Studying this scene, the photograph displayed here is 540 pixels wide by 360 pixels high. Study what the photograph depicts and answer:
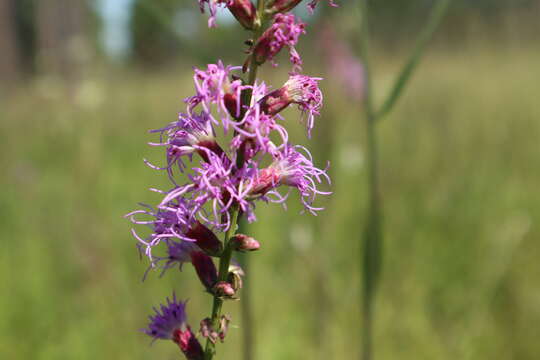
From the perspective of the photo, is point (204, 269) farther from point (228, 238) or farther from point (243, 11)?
point (243, 11)

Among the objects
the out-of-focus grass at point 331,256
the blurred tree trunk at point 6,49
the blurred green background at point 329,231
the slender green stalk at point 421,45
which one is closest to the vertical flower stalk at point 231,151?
the blurred green background at point 329,231

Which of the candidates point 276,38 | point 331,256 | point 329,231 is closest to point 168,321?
point 276,38

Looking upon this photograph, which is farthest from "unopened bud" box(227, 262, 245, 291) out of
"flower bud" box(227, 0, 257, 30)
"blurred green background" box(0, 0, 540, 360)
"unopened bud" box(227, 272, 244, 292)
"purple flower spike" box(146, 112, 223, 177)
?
"blurred green background" box(0, 0, 540, 360)

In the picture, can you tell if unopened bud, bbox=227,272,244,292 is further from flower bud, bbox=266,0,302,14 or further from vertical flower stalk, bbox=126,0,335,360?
flower bud, bbox=266,0,302,14

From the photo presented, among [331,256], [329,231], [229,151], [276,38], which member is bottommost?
[331,256]

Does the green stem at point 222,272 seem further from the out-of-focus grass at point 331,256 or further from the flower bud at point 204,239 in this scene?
the out-of-focus grass at point 331,256

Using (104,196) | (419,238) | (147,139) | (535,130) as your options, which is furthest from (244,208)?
(147,139)

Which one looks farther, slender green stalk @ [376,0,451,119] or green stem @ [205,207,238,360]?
slender green stalk @ [376,0,451,119]
